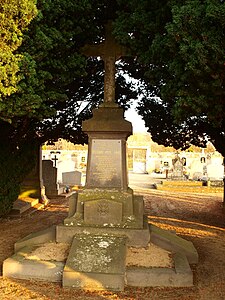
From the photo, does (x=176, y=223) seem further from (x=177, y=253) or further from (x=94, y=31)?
(x=94, y=31)

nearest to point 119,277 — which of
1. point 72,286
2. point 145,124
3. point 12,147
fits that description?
point 72,286

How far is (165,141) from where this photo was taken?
12.7 meters

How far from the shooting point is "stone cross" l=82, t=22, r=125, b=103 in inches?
305

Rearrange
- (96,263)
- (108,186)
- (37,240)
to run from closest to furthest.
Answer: (96,263) → (37,240) → (108,186)

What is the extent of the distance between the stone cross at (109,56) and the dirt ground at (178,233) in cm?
388

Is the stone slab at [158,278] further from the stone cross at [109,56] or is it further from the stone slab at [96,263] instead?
the stone cross at [109,56]

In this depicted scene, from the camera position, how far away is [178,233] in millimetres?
8734

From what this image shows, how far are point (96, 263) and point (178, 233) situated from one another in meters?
3.75

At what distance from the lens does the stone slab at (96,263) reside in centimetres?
525

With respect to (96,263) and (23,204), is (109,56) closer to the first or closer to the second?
(96,263)

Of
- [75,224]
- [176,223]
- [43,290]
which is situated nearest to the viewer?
[43,290]

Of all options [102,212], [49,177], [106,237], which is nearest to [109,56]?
[102,212]

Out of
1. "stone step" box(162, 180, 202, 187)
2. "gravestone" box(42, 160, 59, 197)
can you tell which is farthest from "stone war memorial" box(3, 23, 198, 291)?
"stone step" box(162, 180, 202, 187)

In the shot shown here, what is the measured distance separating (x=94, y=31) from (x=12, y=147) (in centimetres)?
439
